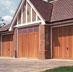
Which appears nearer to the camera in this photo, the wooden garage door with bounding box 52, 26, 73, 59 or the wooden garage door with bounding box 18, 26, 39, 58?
the wooden garage door with bounding box 52, 26, 73, 59

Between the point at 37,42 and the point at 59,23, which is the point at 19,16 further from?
the point at 59,23

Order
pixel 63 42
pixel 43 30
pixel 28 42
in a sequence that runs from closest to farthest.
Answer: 1. pixel 63 42
2. pixel 43 30
3. pixel 28 42

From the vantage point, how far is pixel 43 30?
Answer: 1797 centimetres

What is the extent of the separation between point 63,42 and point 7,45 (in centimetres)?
954

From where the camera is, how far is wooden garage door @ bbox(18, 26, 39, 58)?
62.2 feet

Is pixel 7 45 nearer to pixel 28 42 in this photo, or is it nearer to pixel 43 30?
pixel 28 42

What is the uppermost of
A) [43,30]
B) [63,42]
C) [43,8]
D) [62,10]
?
[43,8]

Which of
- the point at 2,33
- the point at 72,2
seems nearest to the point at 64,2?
the point at 72,2

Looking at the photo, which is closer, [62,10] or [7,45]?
[62,10]

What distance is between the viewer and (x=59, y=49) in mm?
17625

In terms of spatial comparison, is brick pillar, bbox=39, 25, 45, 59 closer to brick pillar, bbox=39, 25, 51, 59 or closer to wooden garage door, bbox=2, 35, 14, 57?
brick pillar, bbox=39, 25, 51, 59

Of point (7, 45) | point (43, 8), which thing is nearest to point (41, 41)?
point (43, 8)

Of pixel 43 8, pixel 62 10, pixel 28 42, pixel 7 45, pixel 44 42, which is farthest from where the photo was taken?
pixel 7 45

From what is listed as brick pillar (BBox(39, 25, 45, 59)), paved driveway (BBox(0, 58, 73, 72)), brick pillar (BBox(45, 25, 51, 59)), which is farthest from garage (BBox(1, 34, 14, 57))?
paved driveway (BBox(0, 58, 73, 72))
